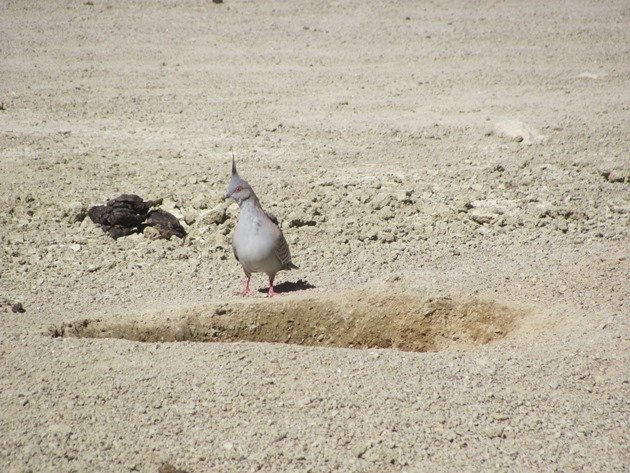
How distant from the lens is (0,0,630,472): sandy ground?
4414mm

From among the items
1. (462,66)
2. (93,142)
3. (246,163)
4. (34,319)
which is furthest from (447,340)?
(462,66)

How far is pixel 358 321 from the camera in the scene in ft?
20.3

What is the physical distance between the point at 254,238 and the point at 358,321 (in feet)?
3.34

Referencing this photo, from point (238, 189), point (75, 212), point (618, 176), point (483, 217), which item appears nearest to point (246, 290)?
point (238, 189)

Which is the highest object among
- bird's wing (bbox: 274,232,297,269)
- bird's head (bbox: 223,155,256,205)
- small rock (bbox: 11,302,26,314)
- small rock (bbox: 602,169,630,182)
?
bird's head (bbox: 223,155,256,205)

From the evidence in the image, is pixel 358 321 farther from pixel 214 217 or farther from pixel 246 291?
pixel 214 217

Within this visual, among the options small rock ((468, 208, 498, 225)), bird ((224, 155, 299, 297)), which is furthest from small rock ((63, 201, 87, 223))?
small rock ((468, 208, 498, 225))

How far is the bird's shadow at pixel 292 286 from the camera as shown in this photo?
648 centimetres

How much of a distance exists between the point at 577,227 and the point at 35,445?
527 centimetres

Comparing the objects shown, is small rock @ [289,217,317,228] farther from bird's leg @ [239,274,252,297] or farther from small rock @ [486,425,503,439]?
small rock @ [486,425,503,439]

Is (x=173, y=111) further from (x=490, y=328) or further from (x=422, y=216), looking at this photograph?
(x=490, y=328)

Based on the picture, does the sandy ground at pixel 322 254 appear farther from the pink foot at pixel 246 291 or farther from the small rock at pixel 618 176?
the pink foot at pixel 246 291

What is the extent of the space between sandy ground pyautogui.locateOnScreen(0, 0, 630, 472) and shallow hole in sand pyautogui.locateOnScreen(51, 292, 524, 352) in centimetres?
2

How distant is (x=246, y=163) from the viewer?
922cm
